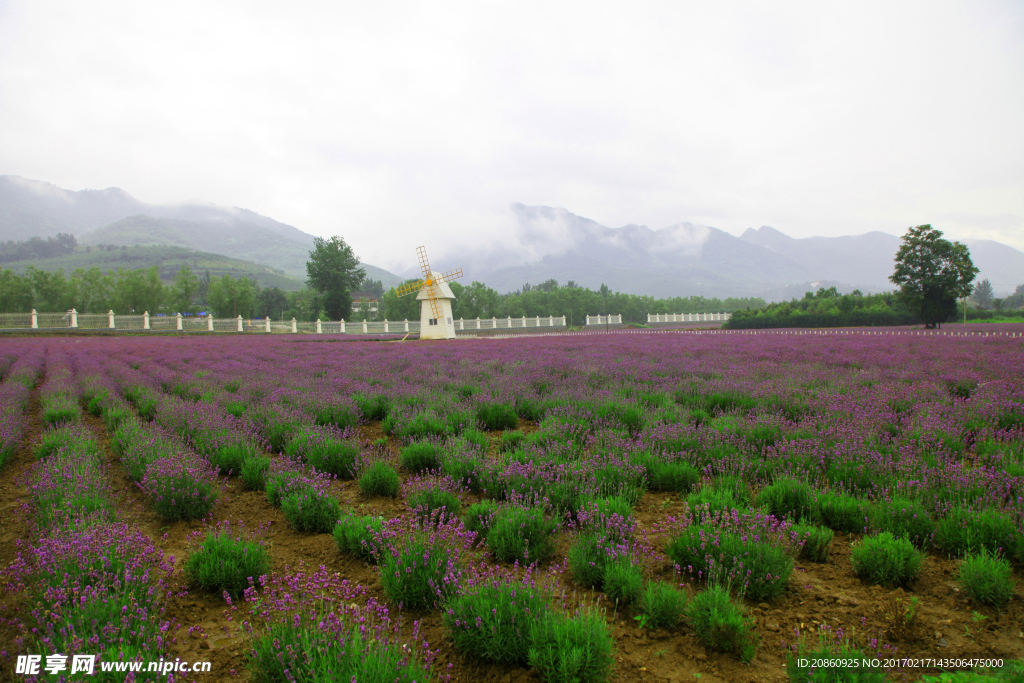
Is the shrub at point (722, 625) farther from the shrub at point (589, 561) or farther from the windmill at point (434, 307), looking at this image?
the windmill at point (434, 307)

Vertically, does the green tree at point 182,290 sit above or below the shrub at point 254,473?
above

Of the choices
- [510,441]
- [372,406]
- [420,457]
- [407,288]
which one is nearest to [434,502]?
[420,457]

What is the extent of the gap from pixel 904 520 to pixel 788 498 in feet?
2.50

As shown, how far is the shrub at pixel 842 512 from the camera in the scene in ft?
12.2

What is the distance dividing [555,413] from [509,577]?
4178mm

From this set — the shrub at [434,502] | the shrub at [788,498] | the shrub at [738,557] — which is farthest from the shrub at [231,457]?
the shrub at [788,498]

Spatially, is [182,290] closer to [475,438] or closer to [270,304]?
[270,304]

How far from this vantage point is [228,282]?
8575cm

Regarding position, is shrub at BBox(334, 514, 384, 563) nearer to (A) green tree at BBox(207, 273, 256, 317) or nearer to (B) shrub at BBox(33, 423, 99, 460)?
(B) shrub at BBox(33, 423, 99, 460)

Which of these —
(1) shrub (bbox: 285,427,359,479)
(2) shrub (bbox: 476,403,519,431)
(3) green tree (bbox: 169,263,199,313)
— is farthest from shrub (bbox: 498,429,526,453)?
(3) green tree (bbox: 169,263,199,313)

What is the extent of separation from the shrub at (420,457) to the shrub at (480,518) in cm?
146

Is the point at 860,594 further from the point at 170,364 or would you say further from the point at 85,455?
the point at 170,364

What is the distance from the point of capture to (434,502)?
3.95 meters

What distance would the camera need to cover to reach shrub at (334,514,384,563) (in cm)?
343
